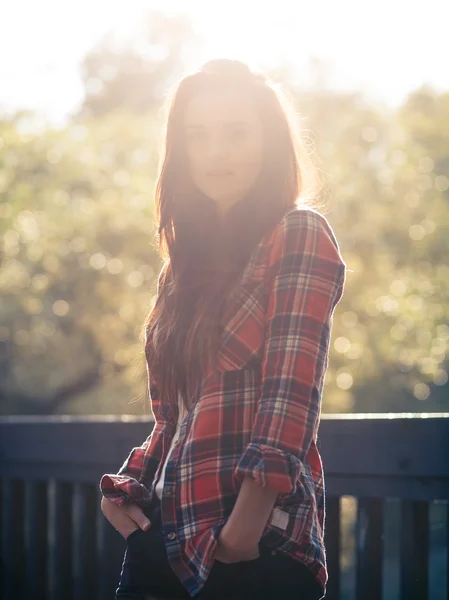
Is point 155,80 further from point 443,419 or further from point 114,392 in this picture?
point 443,419

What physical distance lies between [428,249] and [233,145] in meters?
15.6

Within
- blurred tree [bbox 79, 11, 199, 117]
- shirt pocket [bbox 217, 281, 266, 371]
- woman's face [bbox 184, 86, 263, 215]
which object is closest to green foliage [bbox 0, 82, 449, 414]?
blurred tree [bbox 79, 11, 199, 117]

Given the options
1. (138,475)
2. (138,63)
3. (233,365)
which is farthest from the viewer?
(138,63)

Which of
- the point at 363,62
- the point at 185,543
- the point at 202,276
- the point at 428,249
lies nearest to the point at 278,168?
the point at 202,276

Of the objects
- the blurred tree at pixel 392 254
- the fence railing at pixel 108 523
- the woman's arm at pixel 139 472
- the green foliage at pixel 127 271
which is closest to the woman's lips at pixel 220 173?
the woman's arm at pixel 139 472

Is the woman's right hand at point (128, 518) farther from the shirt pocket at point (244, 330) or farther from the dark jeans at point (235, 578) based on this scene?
the shirt pocket at point (244, 330)

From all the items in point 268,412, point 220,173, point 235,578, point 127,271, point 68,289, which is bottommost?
point 235,578

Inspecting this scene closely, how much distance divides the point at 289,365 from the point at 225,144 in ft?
1.70

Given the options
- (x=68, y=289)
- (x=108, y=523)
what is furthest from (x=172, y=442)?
(x=68, y=289)

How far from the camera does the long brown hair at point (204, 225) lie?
1831 mm

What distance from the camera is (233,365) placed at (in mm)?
1732

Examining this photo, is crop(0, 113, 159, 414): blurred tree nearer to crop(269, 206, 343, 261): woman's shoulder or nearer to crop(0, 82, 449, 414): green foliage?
crop(0, 82, 449, 414): green foliage

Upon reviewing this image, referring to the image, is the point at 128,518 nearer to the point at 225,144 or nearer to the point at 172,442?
the point at 172,442

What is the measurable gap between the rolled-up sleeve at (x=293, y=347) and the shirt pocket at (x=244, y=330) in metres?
0.02
